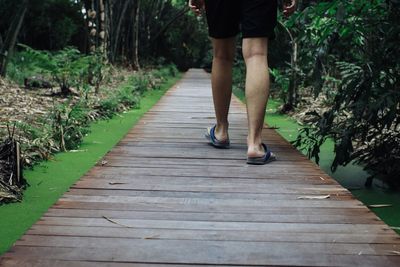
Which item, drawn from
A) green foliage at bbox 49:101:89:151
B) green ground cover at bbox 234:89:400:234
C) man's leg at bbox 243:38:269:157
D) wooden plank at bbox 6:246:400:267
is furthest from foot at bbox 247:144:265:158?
green foliage at bbox 49:101:89:151

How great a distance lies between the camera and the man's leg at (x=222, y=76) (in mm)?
3399

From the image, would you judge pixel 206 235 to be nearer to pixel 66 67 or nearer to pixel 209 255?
pixel 209 255

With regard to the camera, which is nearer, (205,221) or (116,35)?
(205,221)

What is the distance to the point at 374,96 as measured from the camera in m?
3.05

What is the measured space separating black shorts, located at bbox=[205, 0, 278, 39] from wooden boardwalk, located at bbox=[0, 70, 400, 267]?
74 cm

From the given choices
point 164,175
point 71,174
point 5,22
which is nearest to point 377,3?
point 164,175

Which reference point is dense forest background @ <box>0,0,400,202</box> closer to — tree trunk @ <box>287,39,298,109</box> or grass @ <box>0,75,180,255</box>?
tree trunk @ <box>287,39,298,109</box>

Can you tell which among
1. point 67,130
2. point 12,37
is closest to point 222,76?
point 67,130

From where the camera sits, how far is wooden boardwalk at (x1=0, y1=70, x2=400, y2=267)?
1.58 metres

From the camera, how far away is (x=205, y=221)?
1.91m

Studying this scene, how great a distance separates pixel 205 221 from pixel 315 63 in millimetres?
1737

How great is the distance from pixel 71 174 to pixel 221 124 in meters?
1.00

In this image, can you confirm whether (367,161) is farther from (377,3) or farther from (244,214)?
(244,214)

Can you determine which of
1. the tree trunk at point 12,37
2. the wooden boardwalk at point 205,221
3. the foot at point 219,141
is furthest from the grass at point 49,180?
the tree trunk at point 12,37
